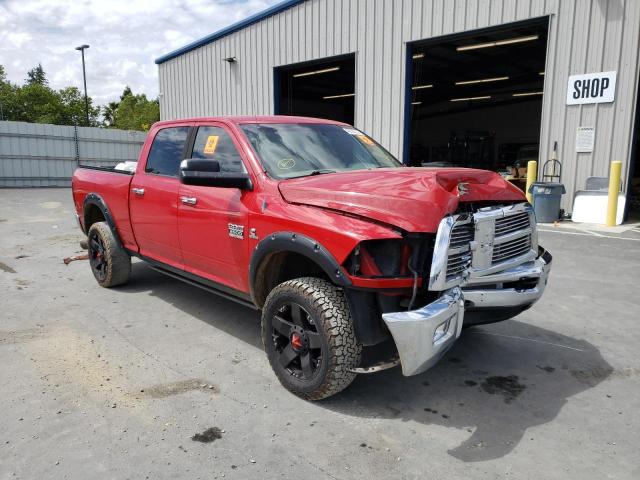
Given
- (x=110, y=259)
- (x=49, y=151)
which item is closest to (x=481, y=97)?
(x=49, y=151)

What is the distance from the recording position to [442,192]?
2754mm

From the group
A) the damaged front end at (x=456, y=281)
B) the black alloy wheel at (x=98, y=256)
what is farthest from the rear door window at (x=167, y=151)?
the damaged front end at (x=456, y=281)

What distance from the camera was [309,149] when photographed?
12.7ft

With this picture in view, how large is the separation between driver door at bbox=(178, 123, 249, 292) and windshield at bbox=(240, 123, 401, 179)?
22cm

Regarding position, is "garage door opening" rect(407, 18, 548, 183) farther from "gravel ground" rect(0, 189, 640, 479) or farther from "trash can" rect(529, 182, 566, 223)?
"gravel ground" rect(0, 189, 640, 479)

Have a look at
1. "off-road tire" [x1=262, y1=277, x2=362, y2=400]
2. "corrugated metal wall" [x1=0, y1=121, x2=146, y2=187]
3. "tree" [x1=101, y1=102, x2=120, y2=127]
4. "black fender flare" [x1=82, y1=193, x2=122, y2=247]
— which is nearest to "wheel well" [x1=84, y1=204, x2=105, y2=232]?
"black fender flare" [x1=82, y1=193, x2=122, y2=247]

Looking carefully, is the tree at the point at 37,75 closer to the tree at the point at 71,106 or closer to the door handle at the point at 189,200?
the tree at the point at 71,106

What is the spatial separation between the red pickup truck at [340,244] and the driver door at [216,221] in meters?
0.01

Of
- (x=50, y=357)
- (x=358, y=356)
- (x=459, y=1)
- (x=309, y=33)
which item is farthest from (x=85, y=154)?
(x=358, y=356)

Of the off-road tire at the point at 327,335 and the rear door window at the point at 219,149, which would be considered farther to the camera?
the rear door window at the point at 219,149

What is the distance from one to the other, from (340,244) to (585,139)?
9.84 metres

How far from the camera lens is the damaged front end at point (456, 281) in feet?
8.52

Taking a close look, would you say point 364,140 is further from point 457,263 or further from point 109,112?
point 109,112

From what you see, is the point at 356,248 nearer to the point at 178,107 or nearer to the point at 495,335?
the point at 495,335
